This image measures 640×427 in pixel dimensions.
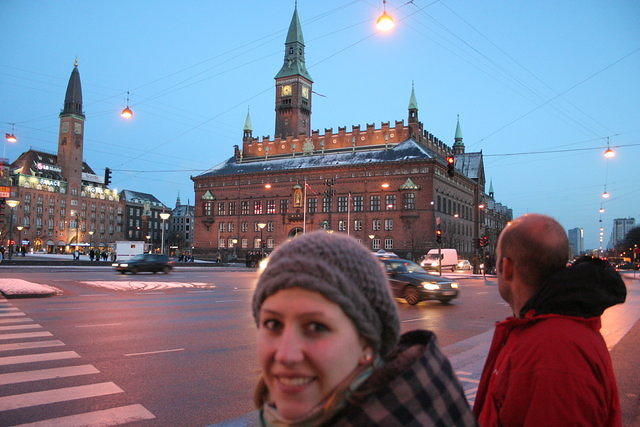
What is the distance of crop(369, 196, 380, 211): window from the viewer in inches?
2887

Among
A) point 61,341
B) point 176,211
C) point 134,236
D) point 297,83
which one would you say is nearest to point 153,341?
point 61,341

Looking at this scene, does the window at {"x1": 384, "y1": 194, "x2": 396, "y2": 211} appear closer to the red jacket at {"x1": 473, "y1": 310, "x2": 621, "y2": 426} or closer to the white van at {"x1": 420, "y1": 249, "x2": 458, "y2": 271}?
the white van at {"x1": 420, "y1": 249, "x2": 458, "y2": 271}

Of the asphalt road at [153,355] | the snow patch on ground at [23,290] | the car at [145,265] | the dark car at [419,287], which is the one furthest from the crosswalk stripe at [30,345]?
the car at [145,265]

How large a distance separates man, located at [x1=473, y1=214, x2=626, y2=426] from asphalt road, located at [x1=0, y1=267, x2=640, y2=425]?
4.02m

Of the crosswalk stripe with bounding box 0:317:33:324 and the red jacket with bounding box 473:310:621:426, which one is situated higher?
the red jacket with bounding box 473:310:621:426

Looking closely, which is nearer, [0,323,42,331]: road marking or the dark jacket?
the dark jacket

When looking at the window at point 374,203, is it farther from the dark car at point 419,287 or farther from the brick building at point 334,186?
the dark car at point 419,287

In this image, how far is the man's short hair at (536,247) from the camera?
2.33 metres

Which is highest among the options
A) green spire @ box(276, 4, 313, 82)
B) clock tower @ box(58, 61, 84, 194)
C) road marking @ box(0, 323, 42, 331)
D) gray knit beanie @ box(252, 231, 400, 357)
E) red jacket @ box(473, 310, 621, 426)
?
green spire @ box(276, 4, 313, 82)

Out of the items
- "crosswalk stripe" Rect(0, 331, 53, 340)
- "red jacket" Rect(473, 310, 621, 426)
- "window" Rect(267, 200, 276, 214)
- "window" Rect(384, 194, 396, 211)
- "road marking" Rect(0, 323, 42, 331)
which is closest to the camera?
"red jacket" Rect(473, 310, 621, 426)

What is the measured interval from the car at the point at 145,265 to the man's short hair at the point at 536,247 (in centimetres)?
3385

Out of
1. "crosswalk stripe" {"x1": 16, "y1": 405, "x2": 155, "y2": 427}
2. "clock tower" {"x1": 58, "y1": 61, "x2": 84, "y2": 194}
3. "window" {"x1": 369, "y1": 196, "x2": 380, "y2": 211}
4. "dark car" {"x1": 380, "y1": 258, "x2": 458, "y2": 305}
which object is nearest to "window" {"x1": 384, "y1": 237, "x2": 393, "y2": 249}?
"window" {"x1": 369, "y1": 196, "x2": 380, "y2": 211}

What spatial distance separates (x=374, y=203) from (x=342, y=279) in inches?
2862

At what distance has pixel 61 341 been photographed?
9250 mm
